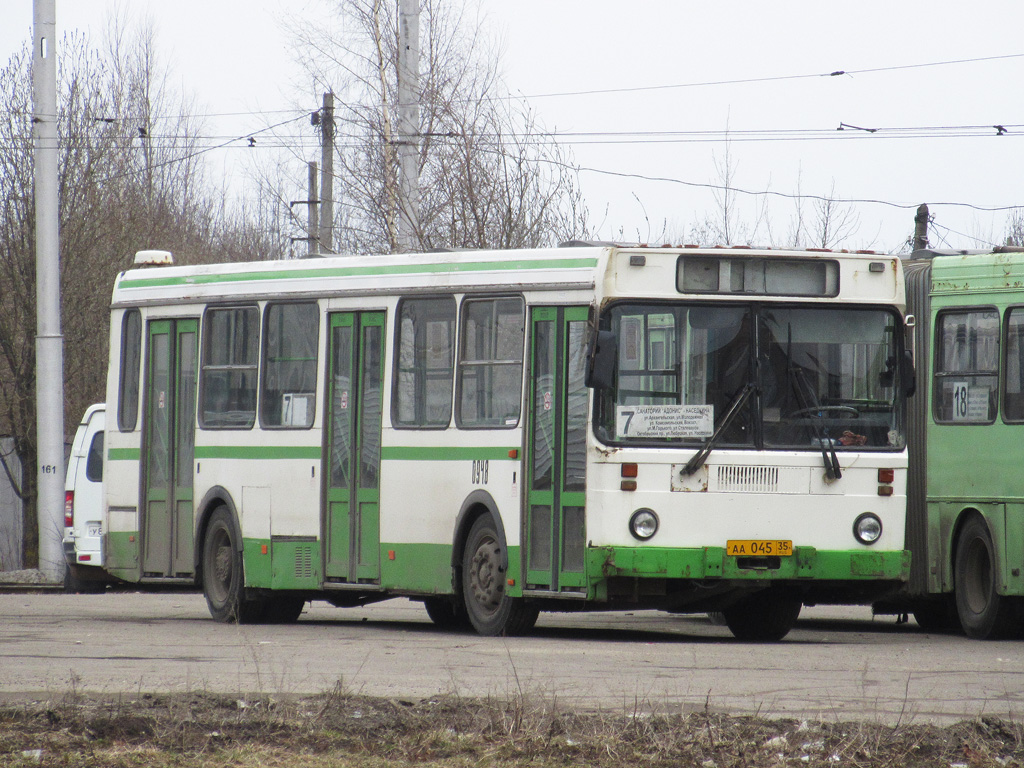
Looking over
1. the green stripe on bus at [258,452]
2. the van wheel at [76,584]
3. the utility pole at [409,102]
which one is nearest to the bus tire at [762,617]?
the green stripe on bus at [258,452]

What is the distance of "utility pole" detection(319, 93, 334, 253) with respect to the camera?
28377 millimetres

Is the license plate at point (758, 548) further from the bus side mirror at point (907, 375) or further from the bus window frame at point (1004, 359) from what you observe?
the bus window frame at point (1004, 359)

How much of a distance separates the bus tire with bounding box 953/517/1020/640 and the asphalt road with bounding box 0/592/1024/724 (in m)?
0.24

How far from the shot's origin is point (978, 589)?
13953 mm

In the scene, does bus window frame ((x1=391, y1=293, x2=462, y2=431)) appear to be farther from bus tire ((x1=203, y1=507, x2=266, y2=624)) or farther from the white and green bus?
bus tire ((x1=203, y1=507, x2=266, y2=624))

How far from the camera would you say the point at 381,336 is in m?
14.4

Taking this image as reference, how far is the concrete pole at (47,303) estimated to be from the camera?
24.2 m

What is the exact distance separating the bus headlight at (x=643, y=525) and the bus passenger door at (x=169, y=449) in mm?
5118

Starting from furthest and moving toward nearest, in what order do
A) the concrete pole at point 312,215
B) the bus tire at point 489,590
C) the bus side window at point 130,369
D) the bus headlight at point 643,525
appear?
the concrete pole at point 312,215
the bus side window at point 130,369
the bus tire at point 489,590
the bus headlight at point 643,525

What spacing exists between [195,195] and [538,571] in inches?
1671

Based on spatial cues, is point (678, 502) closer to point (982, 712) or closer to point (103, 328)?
point (982, 712)

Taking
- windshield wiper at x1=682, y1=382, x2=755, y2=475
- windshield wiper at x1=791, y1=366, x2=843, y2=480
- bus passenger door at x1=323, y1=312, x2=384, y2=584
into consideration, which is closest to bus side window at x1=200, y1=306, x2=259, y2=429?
bus passenger door at x1=323, y1=312, x2=384, y2=584

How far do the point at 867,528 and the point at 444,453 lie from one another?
3159 mm

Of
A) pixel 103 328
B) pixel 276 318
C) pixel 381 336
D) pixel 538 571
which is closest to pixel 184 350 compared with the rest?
pixel 276 318
